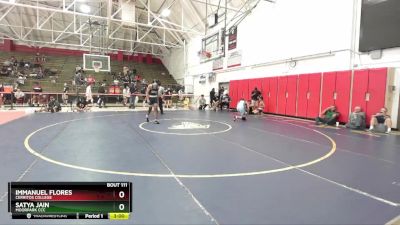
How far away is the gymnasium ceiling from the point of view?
1791 cm

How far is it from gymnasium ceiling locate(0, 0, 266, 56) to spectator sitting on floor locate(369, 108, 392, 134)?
10203 mm

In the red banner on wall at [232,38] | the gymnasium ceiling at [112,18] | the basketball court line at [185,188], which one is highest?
the gymnasium ceiling at [112,18]

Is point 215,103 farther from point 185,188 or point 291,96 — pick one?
point 185,188

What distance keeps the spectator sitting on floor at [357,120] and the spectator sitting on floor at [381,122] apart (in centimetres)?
35

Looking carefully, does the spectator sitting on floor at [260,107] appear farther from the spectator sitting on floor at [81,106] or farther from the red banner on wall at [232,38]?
the spectator sitting on floor at [81,106]

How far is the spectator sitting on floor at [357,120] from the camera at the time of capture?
9.29 m

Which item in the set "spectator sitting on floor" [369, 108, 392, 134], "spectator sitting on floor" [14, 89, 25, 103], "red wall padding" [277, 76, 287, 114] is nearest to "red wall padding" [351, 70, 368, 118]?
"spectator sitting on floor" [369, 108, 392, 134]

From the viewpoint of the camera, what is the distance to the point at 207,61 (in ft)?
71.7

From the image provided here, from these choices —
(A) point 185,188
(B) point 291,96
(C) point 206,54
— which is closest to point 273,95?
(B) point 291,96

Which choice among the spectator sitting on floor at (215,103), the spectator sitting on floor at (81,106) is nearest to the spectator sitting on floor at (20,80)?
the spectator sitting on floor at (81,106)

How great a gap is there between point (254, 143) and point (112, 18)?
16.0m

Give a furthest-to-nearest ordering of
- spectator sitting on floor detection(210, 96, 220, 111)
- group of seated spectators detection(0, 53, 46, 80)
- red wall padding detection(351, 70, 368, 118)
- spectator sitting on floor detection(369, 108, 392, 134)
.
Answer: group of seated spectators detection(0, 53, 46, 80)
spectator sitting on floor detection(210, 96, 220, 111)
red wall padding detection(351, 70, 368, 118)
spectator sitting on floor detection(369, 108, 392, 134)
